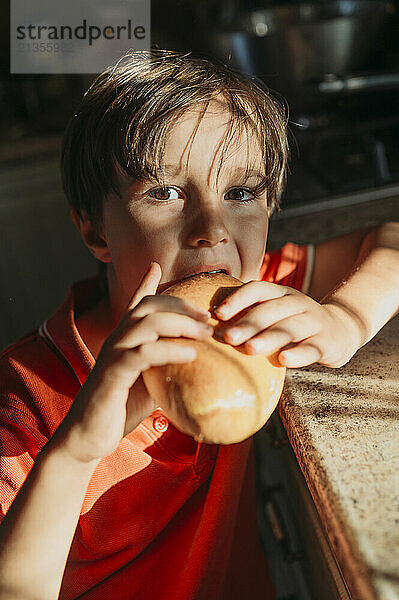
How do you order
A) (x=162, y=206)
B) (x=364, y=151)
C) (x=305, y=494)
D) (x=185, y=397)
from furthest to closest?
1. (x=364, y=151)
2. (x=305, y=494)
3. (x=162, y=206)
4. (x=185, y=397)

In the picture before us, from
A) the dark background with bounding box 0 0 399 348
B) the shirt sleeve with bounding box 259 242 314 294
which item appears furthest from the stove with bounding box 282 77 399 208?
the shirt sleeve with bounding box 259 242 314 294

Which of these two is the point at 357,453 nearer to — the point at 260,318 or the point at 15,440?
the point at 260,318

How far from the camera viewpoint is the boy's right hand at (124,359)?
0.40 m

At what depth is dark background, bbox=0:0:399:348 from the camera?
999 millimetres

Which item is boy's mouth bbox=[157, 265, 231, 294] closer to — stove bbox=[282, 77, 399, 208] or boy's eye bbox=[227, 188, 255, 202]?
boy's eye bbox=[227, 188, 255, 202]

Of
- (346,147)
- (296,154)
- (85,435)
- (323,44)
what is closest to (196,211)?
(85,435)

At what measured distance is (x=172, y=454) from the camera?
0.65 m

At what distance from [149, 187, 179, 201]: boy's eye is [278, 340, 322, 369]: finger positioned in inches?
8.0

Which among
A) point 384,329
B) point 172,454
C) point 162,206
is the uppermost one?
point 162,206

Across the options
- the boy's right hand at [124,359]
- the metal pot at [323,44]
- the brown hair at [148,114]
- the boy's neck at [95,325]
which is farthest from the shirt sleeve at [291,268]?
the metal pot at [323,44]

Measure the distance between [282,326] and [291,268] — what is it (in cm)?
33

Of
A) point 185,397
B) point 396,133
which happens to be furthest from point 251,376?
point 396,133

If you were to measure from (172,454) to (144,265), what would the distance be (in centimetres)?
23

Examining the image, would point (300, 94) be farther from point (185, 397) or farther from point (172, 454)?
point (185, 397)
